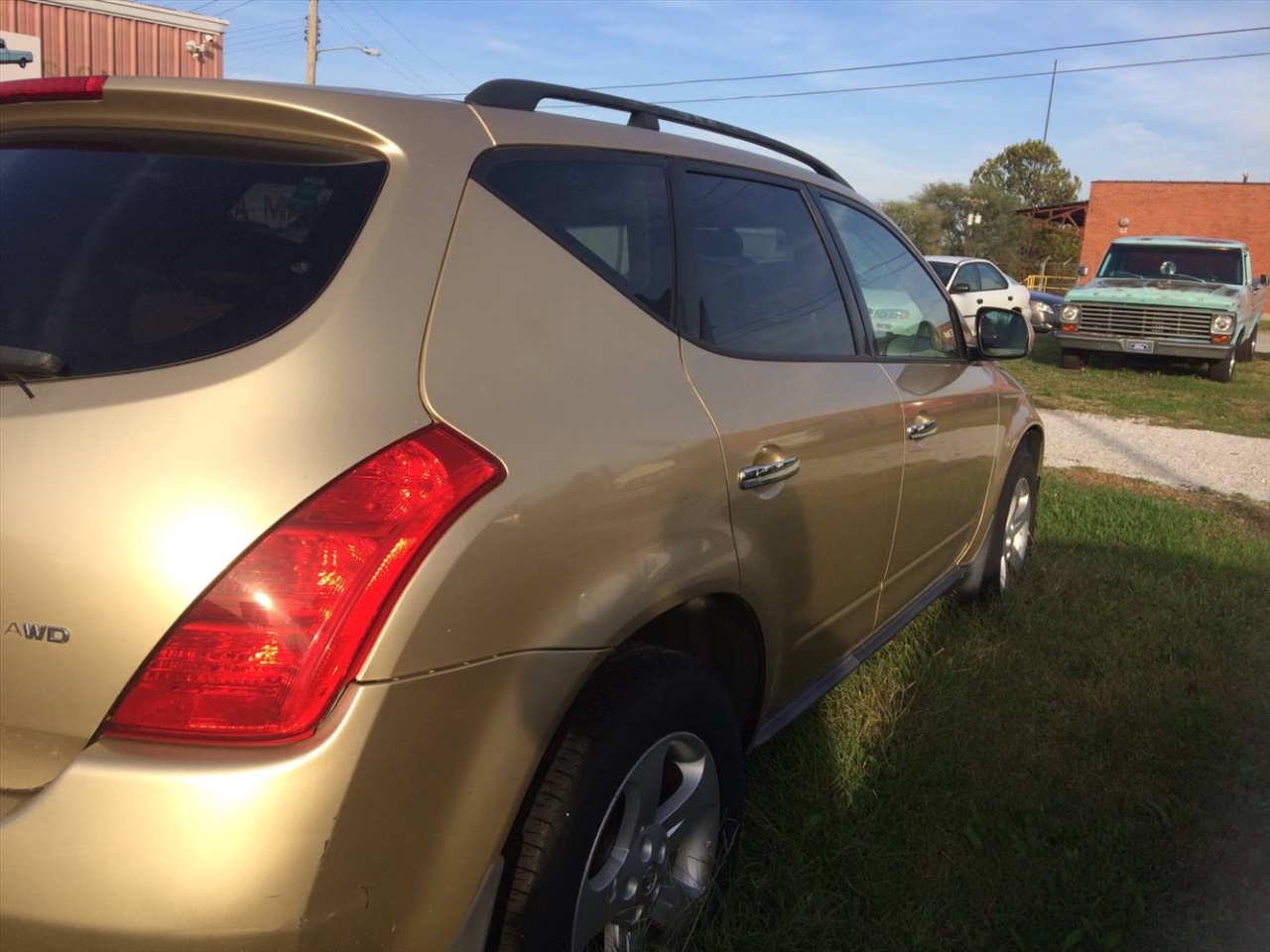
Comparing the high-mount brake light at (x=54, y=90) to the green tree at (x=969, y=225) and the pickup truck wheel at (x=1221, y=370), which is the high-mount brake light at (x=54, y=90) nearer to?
the pickup truck wheel at (x=1221, y=370)

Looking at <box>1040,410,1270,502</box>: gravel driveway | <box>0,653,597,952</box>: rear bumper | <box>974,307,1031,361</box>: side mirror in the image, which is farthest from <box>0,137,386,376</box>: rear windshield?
<box>1040,410,1270,502</box>: gravel driveway

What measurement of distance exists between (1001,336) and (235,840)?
11.1 feet

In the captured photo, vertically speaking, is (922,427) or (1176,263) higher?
(1176,263)

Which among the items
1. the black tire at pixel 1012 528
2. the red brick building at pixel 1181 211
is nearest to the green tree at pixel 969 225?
the red brick building at pixel 1181 211

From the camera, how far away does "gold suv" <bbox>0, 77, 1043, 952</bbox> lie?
1439 mm

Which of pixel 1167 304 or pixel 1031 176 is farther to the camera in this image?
pixel 1031 176

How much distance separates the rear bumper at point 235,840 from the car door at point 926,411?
2.04 metres

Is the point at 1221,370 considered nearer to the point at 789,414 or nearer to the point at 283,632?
the point at 789,414

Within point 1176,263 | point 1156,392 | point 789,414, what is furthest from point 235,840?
point 1176,263

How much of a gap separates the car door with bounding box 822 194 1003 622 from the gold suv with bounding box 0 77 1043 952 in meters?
0.88

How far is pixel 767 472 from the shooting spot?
237 cm

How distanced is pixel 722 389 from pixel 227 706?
4.03ft

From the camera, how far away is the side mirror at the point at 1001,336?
13.3 ft

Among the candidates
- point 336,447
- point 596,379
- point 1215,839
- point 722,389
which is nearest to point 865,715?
point 1215,839
